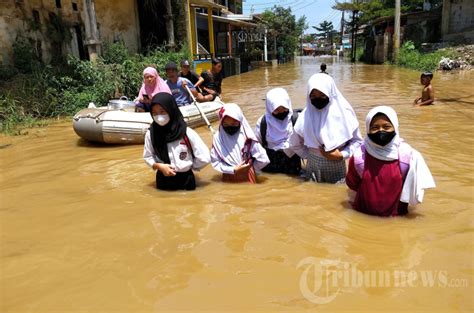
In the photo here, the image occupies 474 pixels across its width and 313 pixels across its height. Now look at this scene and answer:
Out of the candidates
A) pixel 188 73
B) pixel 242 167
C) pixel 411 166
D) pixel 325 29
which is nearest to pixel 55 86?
pixel 188 73

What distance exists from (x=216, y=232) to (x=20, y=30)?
8862 millimetres

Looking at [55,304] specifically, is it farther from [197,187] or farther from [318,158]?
[318,158]

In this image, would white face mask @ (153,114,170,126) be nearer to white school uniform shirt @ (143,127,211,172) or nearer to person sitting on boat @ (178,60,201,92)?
white school uniform shirt @ (143,127,211,172)

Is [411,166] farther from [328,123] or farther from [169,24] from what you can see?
[169,24]

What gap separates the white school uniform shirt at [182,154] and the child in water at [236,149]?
0.24 m

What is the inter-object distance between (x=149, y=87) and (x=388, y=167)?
15.3ft

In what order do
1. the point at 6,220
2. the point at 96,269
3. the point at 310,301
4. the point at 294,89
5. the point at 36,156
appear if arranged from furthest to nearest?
1. the point at 294,89
2. the point at 36,156
3. the point at 6,220
4. the point at 96,269
5. the point at 310,301

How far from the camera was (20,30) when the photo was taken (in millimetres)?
9891

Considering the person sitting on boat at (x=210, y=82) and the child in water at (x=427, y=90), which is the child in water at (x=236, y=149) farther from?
the child in water at (x=427, y=90)

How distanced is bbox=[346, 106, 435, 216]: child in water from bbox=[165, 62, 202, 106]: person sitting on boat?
4960 mm

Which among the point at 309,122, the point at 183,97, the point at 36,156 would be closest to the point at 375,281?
the point at 309,122

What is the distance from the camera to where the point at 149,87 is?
22.5 ft

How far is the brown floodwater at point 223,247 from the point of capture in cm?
244

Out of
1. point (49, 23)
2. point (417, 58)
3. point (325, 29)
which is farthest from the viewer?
point (325, 29)
